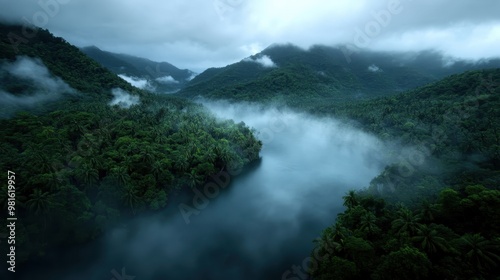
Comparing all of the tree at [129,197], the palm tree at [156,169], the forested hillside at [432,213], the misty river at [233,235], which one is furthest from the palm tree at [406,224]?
the palm tree at [156,169]

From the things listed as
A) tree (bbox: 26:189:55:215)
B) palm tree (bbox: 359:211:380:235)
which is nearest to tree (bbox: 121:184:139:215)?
tree (bbox: 26:189:55:215)

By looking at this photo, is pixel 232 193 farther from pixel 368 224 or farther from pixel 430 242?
pixel 430 242

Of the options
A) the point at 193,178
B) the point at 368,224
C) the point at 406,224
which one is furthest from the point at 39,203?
the point at 406,224

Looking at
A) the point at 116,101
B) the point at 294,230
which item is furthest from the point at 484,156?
the point at 116,101

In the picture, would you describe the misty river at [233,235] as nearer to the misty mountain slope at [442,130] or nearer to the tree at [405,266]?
the tree at [405,266]

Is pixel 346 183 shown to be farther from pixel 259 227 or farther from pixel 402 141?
pixel 259 227

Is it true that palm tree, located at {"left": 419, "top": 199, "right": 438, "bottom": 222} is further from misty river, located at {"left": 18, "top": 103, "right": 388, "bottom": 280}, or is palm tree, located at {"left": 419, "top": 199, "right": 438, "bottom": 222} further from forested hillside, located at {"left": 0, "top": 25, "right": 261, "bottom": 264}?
forested hillside, located at {"left": 0, "top": 25, "right": 261, "bottom": 264}
